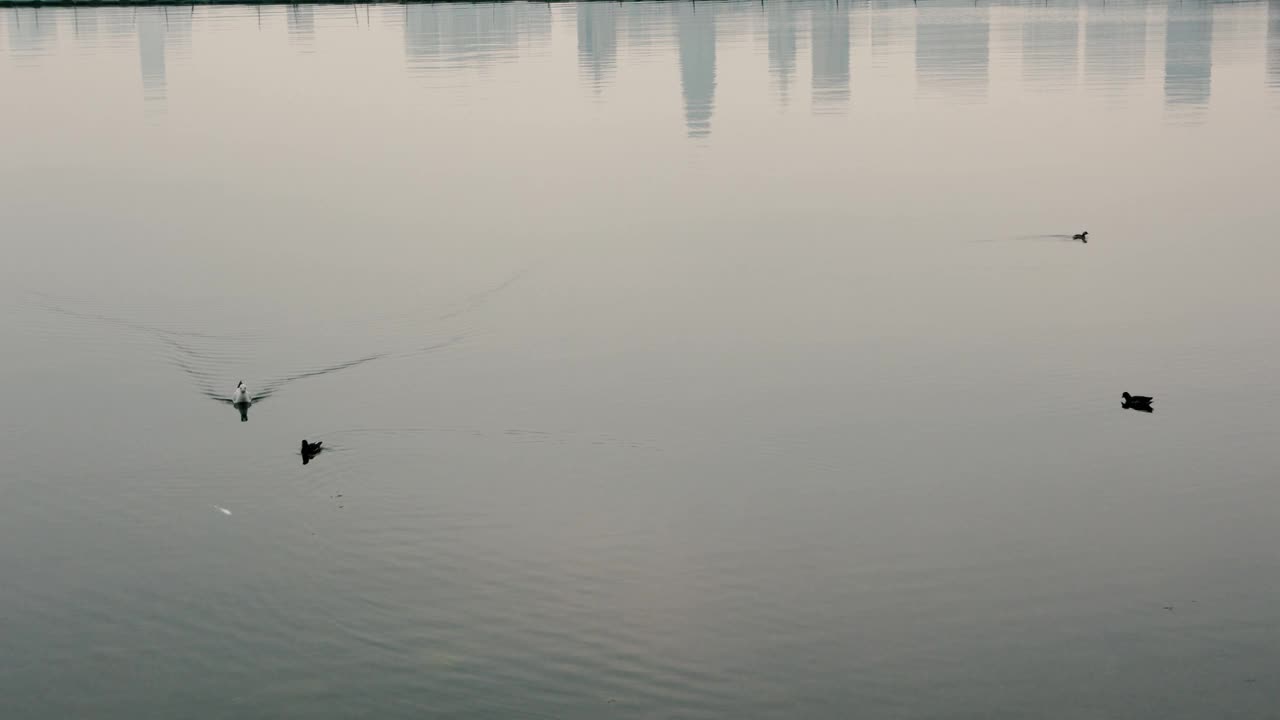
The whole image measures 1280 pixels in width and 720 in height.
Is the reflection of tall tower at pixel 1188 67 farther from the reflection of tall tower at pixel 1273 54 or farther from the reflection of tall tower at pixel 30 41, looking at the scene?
the reflection of tall tower at pixel 30 41

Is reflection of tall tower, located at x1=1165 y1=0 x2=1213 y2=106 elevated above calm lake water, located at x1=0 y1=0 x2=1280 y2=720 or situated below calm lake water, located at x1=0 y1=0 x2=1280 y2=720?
above

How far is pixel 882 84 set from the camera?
112 meters

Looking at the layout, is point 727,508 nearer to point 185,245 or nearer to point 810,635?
point 810,635

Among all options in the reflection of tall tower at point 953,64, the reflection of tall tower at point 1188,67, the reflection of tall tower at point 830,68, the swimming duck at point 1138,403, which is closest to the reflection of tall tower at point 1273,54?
the reflection of tall tower at point 1188,67

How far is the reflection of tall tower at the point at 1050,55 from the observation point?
113 metres

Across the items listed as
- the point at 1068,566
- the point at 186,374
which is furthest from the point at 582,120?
the point at 1068,566

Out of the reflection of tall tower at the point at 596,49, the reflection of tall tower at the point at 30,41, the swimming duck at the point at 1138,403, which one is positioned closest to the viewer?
the swimming duck at the point at 1138,403

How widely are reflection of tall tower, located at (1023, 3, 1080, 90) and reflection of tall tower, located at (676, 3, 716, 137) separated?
2659 cm

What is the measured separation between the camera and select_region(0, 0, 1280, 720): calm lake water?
2005cm

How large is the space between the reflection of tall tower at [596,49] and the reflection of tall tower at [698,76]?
696 cm

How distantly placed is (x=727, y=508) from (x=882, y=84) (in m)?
92.2

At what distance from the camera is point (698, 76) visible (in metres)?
116

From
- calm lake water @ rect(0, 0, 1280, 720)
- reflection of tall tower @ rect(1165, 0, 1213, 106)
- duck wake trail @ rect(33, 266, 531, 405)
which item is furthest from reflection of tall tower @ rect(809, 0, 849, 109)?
duck wake trail @ rect(33, 266, 531, 405)

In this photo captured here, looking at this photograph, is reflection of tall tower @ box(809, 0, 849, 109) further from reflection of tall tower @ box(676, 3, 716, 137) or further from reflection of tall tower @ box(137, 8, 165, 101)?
reflection of tall tower @ box(137, 8, 165, 101)
